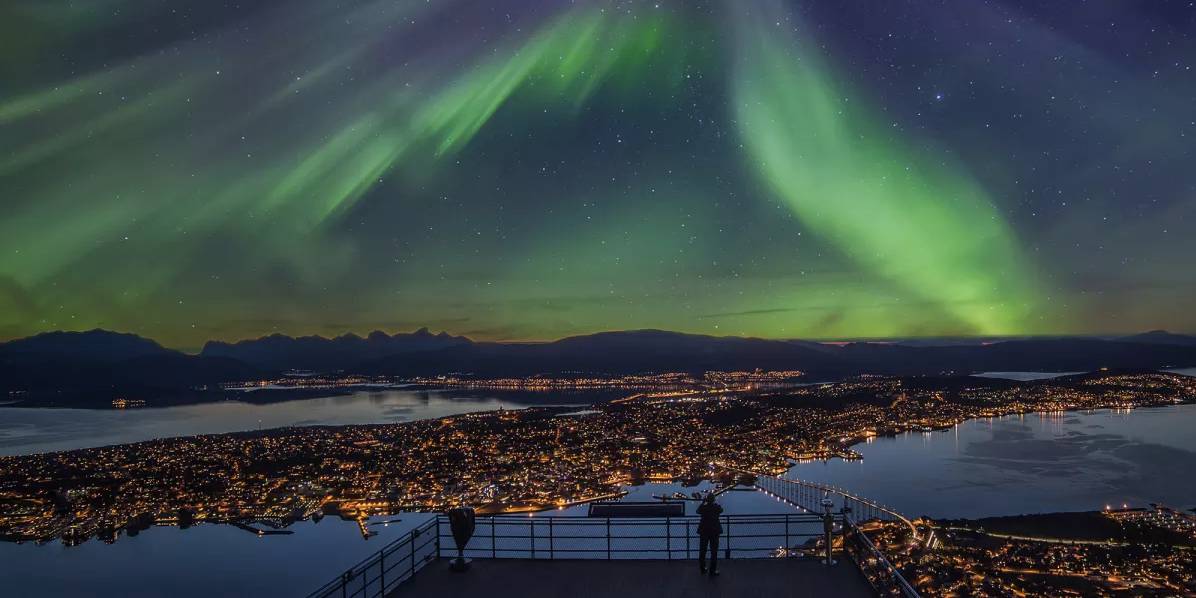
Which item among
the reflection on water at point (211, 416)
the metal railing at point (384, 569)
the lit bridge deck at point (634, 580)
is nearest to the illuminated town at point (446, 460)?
the reflection on water at point (211, 416)

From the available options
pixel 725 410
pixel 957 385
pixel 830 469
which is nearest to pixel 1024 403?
pixel 957 385

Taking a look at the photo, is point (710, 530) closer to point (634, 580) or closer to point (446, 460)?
point (634, 580)

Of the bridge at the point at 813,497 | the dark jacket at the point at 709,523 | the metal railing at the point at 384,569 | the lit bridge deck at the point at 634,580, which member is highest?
the dark jacket at the point at 709,523

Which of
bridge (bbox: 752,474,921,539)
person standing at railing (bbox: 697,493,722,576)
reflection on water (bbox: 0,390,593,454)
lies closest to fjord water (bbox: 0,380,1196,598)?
bridge (bbox: 752,474,921,539)

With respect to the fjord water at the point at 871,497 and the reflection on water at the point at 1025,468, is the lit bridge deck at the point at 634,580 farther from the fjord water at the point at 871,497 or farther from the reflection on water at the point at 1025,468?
the reflection on water at the point at 1025,468

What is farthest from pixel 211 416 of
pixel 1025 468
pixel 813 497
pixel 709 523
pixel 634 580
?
pixel 709 523

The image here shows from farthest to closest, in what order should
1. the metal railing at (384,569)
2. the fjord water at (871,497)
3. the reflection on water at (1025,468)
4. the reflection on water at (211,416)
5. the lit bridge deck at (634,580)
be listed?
the reflection on water at (211,416)
the reflection on water at (1025,468)
the fjord water at (871,497)
the lit bridge deck at (634,580)
the metal railing at (384,569)

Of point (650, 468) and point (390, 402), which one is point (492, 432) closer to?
point (650, 468)
